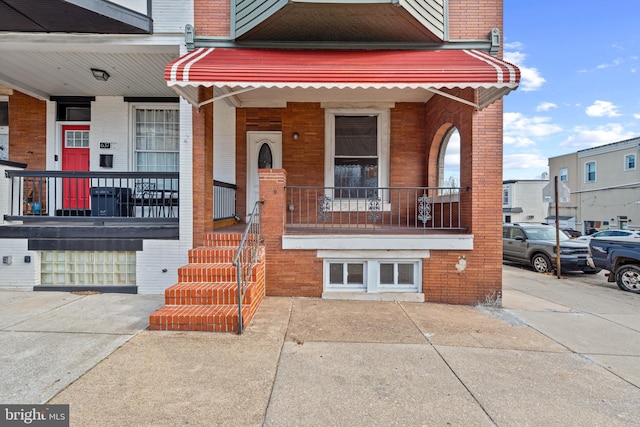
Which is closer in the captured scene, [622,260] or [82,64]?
[82,64]

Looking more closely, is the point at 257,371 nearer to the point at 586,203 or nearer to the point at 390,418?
the point at 390,418

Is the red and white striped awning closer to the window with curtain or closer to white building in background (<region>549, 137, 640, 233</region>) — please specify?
the window with curtain

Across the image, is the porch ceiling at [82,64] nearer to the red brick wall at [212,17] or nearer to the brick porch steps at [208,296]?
the red brick wall at [212,17]

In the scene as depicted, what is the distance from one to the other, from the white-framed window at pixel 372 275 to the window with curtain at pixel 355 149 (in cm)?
266

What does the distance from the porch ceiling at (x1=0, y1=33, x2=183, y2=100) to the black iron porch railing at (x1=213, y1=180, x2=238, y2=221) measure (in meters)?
2.73

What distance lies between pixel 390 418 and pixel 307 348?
1.37 m

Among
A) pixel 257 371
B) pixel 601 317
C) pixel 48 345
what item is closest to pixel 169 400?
pixel 257 371

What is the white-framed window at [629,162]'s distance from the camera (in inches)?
915

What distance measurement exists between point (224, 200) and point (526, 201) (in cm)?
3251

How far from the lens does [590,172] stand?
2725 cm

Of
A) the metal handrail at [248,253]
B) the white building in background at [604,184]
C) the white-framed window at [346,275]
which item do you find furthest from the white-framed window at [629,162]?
the metal handrail at [248,253]

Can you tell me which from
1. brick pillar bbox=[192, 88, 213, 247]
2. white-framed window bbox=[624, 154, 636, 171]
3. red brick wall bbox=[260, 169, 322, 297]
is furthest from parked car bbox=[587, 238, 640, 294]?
white-framed window bbox=[624, 154, 636, 171]

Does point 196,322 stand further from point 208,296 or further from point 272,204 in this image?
point 272,204

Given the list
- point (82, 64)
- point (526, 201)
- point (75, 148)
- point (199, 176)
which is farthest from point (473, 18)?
point (526, 201)
